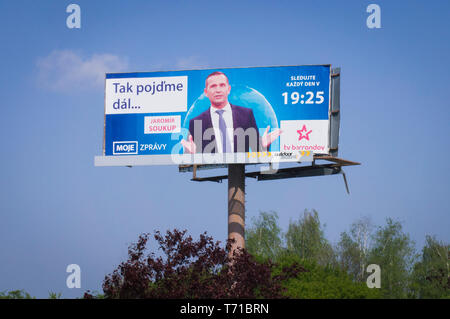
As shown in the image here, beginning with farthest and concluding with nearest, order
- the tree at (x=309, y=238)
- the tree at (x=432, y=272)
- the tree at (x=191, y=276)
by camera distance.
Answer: the tree at (x=309, y=238) → the tree at (x=432, y=272) → the tree at (x=191, y=276)

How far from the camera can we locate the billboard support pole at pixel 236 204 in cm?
1988

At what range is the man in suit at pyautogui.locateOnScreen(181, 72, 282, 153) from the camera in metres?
19.8

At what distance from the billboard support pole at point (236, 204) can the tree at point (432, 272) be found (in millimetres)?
10141

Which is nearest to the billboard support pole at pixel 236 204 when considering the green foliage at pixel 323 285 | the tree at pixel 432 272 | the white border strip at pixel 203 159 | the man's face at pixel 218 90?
the white border strip at pixel 203 159

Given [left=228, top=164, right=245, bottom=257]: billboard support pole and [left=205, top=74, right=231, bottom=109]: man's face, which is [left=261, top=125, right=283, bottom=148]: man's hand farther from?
[left=205, top=74, right=231, bottom=109]: man's face

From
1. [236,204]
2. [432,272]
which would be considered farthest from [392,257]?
[236,204]

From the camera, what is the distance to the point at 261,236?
3538 centimetres

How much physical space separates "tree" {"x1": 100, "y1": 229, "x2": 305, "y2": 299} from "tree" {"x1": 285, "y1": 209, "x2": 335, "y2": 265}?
1777 cm

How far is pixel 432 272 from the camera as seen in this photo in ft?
104

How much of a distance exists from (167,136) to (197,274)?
5.63 metres

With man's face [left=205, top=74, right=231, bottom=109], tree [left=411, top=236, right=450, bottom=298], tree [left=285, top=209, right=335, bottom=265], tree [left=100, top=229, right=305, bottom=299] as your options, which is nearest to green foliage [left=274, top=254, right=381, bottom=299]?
tree [left=100, top=229, right=305, bottom=299]

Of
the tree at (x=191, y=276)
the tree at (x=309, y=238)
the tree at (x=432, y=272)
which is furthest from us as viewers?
the tree at (x=309, y=238)

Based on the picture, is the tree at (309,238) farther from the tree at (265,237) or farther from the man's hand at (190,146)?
the man's hand at (190,146)
